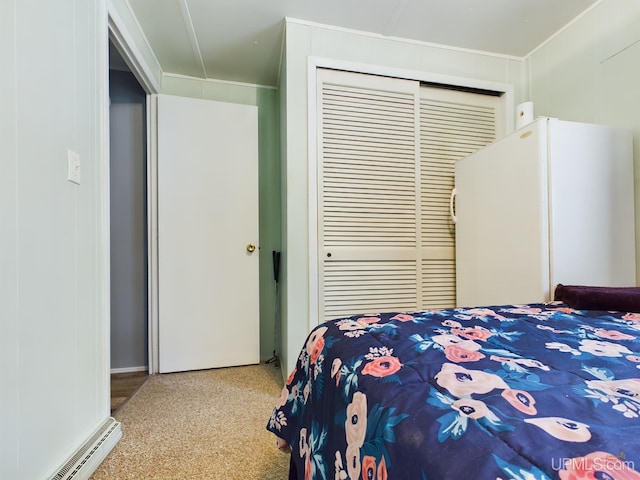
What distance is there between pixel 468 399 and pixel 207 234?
234 cm

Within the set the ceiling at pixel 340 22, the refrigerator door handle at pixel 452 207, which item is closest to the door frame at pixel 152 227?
the ceiling at pixel 340 22

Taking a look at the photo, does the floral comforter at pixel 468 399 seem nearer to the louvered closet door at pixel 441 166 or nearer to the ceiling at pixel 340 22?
the louvered closet door at pixel 441 166

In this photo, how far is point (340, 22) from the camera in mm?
2096

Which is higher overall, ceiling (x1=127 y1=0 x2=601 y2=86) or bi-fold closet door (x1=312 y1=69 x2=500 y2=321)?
ceiling (x1=127 y1=0 x2=601 y2=86)

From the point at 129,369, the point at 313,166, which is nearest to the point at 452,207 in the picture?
the point at 313,166

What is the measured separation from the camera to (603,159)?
173 cm

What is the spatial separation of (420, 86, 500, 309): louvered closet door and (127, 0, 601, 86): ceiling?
392 millimetres

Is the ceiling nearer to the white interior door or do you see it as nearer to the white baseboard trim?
the white interior door
